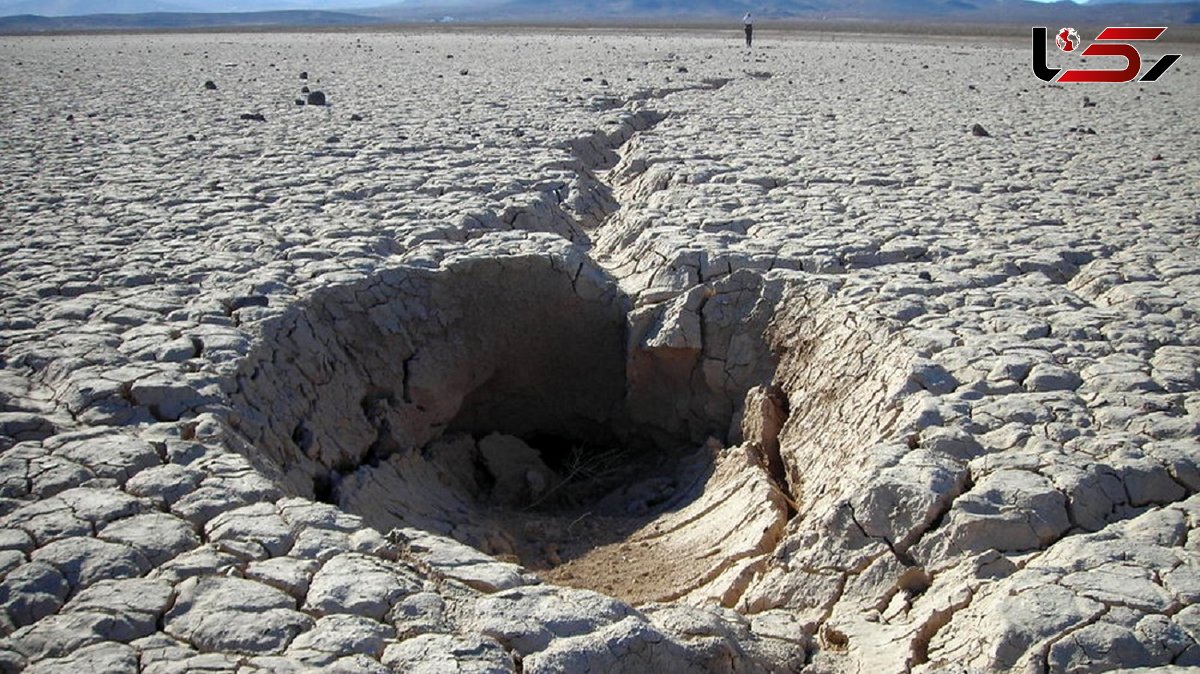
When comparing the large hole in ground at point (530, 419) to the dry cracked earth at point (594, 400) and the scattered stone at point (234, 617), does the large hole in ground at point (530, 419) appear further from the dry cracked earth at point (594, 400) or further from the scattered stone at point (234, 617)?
the scattered stone at point (234, 617)

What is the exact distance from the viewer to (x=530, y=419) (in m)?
5.79

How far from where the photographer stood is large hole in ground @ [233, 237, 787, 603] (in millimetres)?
3975

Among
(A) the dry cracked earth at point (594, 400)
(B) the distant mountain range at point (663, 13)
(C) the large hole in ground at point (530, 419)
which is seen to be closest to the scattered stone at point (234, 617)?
(A) the dry cracked earth at point (594, 400)

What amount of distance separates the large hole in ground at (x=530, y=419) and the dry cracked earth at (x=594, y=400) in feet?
0.07

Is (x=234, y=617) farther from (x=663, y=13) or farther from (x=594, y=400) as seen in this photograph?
(x=663, y=13)

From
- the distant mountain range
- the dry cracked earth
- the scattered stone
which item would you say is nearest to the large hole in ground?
the dry cracked earth

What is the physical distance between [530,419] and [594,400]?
40 centimetres

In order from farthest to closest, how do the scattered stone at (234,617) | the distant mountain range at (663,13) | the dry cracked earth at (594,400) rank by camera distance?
the distant mountain range at (663,13) < the dry cracked earth at (594,400) < the scattered stone at (234,617)

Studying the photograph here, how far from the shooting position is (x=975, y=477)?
342 cm

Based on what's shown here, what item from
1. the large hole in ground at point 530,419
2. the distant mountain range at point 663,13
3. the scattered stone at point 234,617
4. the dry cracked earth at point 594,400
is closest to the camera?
the scattered stone at point 234,617

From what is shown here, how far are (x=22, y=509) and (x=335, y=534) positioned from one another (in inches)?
36.3

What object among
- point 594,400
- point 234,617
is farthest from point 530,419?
point 234,617

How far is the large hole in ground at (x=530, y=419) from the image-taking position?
13.0ft

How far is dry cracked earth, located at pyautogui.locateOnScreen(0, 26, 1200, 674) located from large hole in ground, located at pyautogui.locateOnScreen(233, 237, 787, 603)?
0.02 meters
